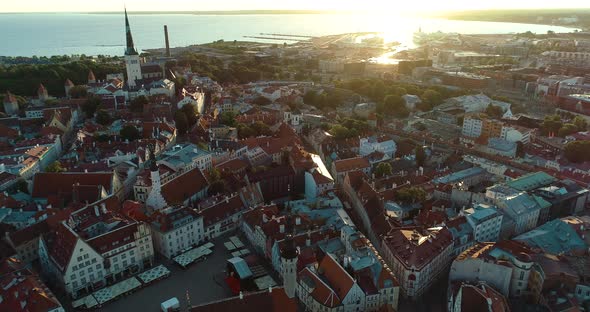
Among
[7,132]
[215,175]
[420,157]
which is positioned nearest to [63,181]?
[215,175]

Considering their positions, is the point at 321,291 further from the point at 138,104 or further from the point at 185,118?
the point at 138,104

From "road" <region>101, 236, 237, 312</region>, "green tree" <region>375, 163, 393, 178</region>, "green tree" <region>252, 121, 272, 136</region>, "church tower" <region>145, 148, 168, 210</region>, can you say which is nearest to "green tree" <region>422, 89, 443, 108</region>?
"green tree" <region>252, 121, 272, 136</region>

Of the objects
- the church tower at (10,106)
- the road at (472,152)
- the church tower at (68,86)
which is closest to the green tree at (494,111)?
the road at (472,152)

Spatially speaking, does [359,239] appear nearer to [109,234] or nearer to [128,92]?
[109,234]

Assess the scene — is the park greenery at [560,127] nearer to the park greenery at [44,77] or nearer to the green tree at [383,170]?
the green tree at [383,170]

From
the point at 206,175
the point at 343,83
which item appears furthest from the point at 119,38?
the point at 206,175

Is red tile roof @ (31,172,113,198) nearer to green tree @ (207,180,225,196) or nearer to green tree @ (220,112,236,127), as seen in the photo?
green tree @ (207,180,225,196)
